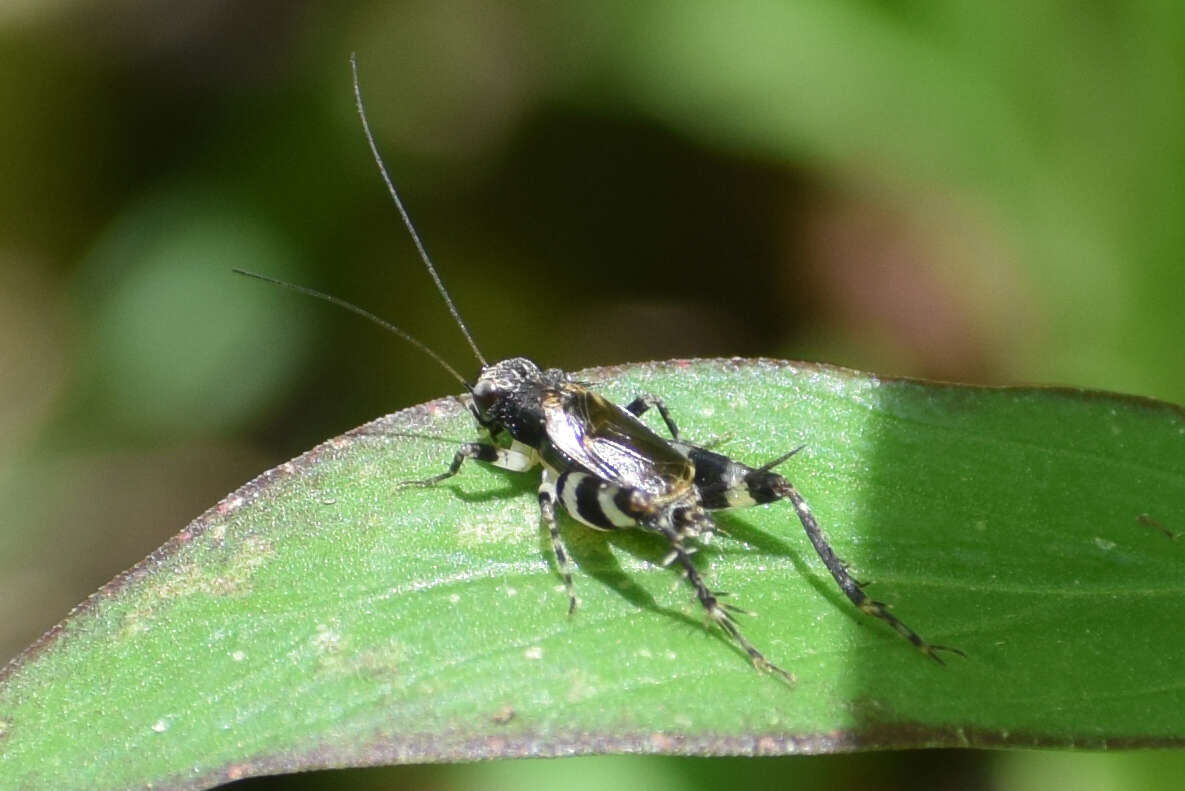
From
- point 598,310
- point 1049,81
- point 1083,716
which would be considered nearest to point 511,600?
point 1083,716

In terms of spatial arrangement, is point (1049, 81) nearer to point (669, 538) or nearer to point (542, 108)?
point (542, 108)

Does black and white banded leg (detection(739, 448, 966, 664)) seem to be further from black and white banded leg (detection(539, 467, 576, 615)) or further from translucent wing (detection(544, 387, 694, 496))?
black and white banded leg (detection(539, 467, 576, 615))

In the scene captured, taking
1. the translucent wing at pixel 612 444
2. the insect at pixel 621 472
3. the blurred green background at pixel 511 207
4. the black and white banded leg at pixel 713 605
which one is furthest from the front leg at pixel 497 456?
the blurred green background at pixel 511 207

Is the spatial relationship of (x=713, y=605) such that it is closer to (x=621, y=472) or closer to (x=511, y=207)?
(x=621, y=472)

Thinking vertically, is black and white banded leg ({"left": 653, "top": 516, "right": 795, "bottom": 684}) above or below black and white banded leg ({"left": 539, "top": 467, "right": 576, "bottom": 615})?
above

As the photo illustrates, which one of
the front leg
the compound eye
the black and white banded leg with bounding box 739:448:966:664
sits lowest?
the front leg

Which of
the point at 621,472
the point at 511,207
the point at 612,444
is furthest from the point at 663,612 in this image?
the point at 511,207

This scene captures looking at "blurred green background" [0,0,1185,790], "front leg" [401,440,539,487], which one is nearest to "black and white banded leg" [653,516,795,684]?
"front leg" [401,440,539,487]
